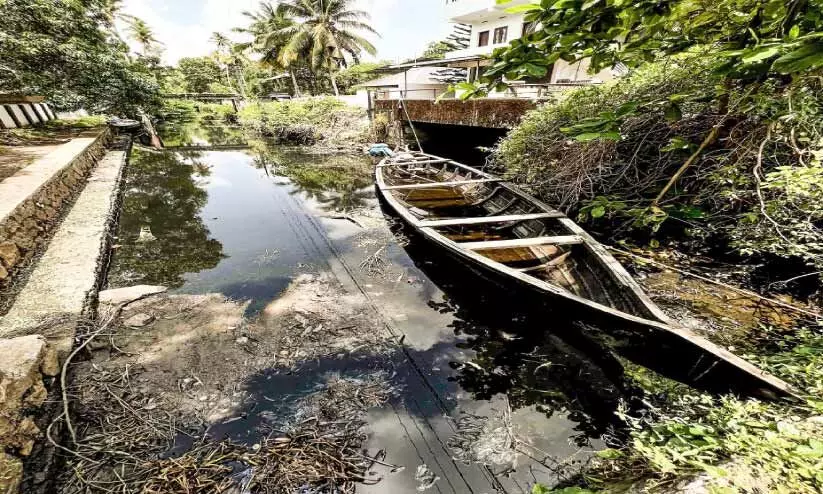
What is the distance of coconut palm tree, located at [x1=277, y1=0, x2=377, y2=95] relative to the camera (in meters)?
23.7

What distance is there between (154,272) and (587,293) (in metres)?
6.82

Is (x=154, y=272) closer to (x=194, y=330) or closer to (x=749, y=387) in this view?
(x=194, y=330)

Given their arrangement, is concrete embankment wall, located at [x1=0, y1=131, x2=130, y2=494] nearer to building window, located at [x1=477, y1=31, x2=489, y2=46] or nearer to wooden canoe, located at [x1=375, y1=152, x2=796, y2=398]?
wooden canoe, located at [x1=375, y1=152, x2=796, y2=398]

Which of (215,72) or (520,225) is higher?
(215,72)

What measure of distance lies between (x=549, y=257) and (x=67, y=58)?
1730cm

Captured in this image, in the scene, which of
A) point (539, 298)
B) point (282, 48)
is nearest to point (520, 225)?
point (539, 298)

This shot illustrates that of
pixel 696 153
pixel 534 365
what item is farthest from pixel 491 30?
pixel 534 365

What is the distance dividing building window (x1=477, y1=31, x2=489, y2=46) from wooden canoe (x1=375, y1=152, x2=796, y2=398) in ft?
50.7

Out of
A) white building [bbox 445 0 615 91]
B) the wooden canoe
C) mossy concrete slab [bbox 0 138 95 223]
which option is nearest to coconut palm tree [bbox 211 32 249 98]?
white building [bbox 445 0 615 91]

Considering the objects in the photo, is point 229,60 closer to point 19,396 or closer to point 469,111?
point 469,111

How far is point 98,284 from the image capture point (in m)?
4.59

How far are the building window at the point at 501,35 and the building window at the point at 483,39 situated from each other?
90 cm

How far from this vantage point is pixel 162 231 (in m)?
7.37

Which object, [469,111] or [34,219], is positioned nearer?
[34,219]
